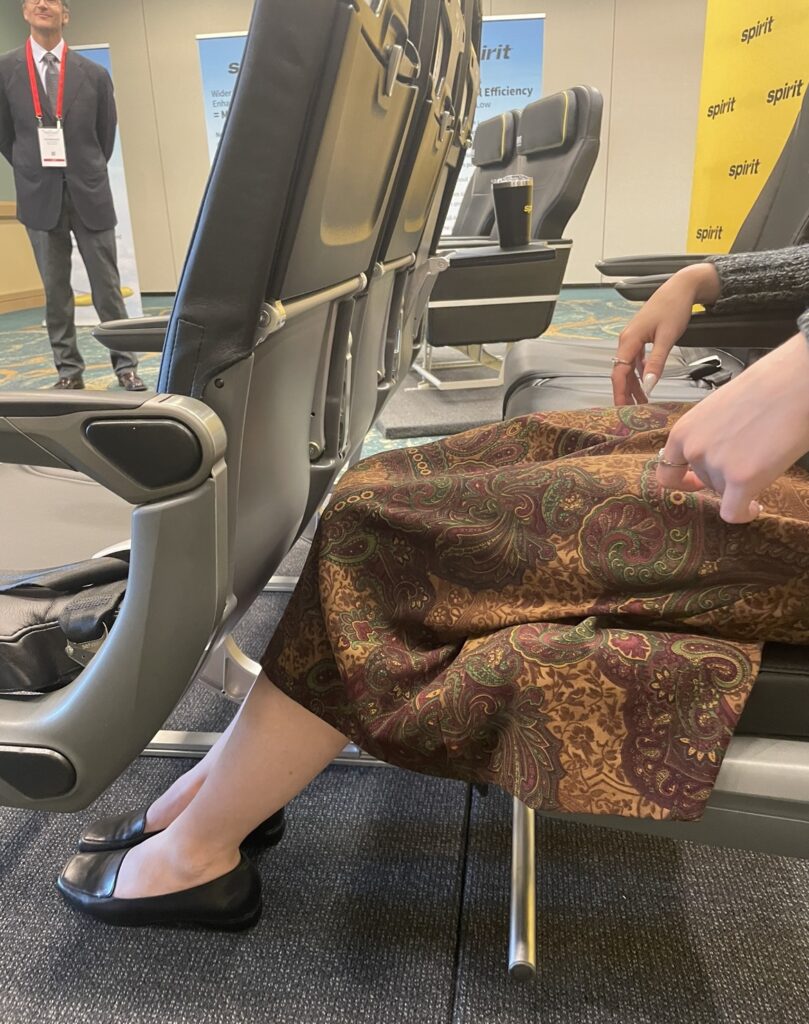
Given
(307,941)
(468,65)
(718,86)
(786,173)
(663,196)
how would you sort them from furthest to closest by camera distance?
(663,196), (718,86), (786,173), (468,65), (307,941)

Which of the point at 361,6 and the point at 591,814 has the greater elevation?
the point at 361,6

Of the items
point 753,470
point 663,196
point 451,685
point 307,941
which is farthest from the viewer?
point 663,196

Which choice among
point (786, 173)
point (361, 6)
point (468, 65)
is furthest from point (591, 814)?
point (786, 173)

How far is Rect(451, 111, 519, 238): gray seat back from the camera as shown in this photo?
3.29 metres

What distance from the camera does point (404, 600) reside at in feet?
1.95

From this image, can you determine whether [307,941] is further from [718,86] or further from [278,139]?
[718,86]

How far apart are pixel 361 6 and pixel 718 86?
3.33 meters

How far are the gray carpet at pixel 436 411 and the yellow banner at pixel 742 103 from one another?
3.73 ft

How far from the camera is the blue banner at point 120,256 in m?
5.20

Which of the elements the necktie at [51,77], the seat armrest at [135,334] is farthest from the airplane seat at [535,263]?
the necktie at [51,77]

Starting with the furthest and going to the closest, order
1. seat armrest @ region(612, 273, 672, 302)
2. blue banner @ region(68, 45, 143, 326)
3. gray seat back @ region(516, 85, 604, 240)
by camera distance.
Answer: blue banner @ region(68, 45, 143, 326) → gray seat back @ region(516, 85, 604, 240) → seat armrest @ region(612, 273, 672, 302)

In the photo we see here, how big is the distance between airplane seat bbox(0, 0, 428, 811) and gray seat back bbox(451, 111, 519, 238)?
2.93 meters

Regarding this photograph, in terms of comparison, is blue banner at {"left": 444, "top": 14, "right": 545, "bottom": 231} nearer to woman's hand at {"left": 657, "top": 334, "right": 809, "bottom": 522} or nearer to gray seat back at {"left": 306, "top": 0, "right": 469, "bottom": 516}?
gray seat back at {"left": 306, "top": 0, "right": 469, "bottom": 516}

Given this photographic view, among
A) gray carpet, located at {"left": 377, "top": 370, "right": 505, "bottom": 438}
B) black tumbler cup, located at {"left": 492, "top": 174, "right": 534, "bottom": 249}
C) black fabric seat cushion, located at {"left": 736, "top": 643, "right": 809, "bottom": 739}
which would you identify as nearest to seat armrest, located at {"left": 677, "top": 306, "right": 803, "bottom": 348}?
black fabric seat cushion, located at {"left": 736, "top": 643, "right": 809, "bottom": 739}
